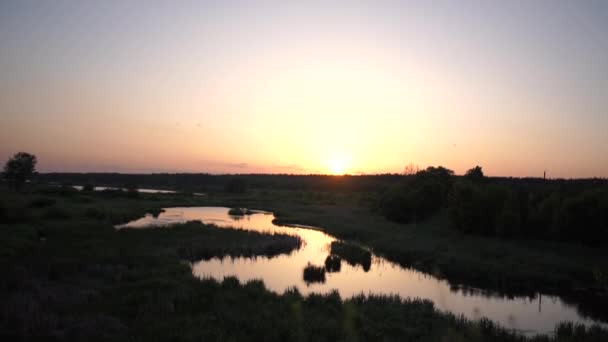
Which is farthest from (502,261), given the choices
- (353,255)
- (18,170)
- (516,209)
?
(18,170)

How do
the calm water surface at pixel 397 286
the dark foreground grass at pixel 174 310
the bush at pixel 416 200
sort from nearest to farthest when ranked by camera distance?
1. the dark foreground grass at pixel 174 310
2. the calm water surface at pixel 397 286
3. the bush at pixel 416 200

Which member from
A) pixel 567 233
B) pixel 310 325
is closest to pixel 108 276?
pixel 310 325

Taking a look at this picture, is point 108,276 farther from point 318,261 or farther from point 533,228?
point 533,228

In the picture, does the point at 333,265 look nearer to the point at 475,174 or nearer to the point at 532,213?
the point at 532,213

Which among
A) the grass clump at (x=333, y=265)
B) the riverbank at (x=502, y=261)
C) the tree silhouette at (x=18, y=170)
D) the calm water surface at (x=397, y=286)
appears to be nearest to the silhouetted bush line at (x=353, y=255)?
the calm water surface at (x=397, y=286)

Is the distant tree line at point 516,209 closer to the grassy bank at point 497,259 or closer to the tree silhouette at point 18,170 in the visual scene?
the grassy bank at point 497,259

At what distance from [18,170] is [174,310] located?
96.9 metres

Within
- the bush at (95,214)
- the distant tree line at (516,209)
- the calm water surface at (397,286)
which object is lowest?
the calm water surface at (397,286)

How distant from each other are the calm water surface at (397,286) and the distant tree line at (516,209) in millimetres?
11930

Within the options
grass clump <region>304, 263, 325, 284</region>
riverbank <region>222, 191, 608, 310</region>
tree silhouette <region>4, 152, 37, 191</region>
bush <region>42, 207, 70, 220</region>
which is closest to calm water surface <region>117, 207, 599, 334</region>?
grass clump <region>304, 263, 325, 284</region>

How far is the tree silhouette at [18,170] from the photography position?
289 ft

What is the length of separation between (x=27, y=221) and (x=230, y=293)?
29.3 metres

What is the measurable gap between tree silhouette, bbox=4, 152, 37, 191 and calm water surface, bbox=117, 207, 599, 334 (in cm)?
8654

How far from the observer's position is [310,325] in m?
12.8
